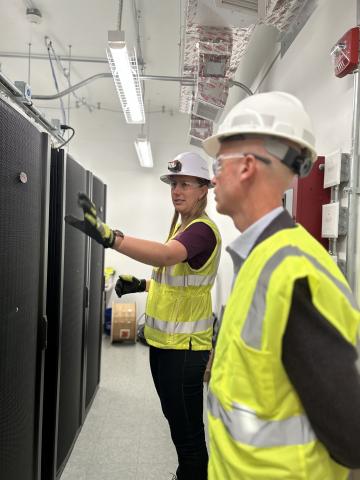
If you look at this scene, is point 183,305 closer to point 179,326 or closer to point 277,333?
point 179,326

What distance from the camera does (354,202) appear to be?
3.90 feet

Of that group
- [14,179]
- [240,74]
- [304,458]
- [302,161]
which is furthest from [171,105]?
[304,458]

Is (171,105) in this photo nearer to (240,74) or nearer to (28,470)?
(240,74)

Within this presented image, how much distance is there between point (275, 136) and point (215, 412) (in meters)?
0.65

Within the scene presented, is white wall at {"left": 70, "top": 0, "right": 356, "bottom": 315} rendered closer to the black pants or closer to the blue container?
the blue container

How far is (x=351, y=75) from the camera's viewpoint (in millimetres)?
1227

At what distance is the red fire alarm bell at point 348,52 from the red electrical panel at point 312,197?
33 centimetres

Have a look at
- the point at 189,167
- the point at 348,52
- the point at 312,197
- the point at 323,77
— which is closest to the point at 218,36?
the point at 323,77

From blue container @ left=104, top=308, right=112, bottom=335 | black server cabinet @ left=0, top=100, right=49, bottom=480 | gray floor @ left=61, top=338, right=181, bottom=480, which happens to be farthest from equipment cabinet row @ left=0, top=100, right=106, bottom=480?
blue container @ left=104, top=308, right=112, bottom=335

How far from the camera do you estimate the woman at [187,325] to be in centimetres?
153

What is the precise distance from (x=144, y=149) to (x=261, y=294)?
3.51 metres

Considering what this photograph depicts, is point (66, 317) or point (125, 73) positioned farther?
point (125, 73)

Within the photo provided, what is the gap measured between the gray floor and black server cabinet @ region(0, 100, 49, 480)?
2.12 feet

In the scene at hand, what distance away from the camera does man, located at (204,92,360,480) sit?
66cm
